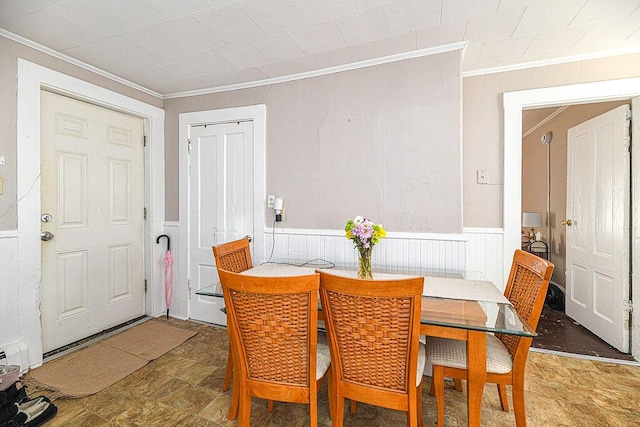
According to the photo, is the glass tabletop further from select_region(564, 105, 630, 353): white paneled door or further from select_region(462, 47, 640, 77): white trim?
select_region(462, 47, 640, 77): white trim

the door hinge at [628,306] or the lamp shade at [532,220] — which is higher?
the lamp shade at [532,220]

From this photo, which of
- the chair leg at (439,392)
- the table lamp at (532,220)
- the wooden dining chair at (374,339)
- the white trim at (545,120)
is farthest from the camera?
the table lamp at (532,220)

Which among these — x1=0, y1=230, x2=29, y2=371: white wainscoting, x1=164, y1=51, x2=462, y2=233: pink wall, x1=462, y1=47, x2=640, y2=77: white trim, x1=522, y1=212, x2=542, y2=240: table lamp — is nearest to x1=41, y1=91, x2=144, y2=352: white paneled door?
x1=0, y1=230, x2=29, y2=371: white wainscoting

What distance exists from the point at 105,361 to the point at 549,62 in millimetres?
4279

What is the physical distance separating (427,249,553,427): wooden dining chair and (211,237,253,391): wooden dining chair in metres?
1.28

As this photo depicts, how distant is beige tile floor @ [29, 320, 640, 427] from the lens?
1.66 metres

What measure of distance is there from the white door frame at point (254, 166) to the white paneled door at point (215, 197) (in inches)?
2.0

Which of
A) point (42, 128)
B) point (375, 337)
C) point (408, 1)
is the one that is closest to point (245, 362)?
point (375, 337)

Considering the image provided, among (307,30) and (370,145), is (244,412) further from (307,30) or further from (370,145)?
(307,30)

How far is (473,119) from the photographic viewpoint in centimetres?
258

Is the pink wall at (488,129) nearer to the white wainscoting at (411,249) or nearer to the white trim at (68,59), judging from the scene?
the white wainscoting at (411,249)

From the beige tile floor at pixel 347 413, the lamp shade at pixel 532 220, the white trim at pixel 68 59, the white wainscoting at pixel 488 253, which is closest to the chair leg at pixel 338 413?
the beige tile floor at pixel 347 413

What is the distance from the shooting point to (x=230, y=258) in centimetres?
212

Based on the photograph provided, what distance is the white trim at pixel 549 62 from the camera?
227 cm
